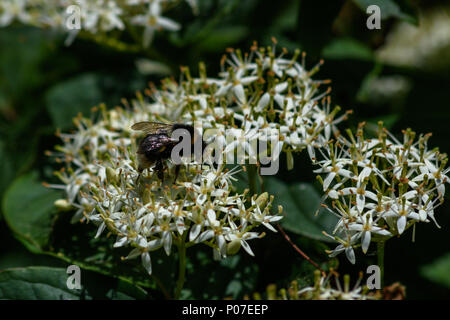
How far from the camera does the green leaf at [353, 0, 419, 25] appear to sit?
2031 mm

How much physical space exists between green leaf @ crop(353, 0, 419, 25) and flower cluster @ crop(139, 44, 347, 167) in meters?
0.31

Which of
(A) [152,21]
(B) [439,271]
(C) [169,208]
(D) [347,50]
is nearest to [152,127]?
(C) [169,208]

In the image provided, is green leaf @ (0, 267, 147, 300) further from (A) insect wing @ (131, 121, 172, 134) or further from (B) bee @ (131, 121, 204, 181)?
(A) insect wing @ (131, 121, 172, 134)

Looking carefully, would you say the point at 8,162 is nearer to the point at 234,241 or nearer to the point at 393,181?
the point at 234,241

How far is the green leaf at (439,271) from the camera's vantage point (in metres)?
2.38

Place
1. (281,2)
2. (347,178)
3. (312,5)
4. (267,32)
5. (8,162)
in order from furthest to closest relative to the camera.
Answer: (281,2) → (8,162) → (267,32) → (312,5) → (347,178)

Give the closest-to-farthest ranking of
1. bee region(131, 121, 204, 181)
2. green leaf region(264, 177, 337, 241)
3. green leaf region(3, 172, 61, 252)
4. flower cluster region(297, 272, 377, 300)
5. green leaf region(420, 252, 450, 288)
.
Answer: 1. flower cluster region(297, 272, 377, 300)
2. bee region(131, 121, 204, 181)
3. green leaf region(264, 177, 337, 241)
4. green leaf region(3, 172, 61, 252)
5. green leaf region(420, 252, 450, 288)

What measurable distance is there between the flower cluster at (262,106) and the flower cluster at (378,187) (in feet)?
0.37

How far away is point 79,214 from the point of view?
1935 mm

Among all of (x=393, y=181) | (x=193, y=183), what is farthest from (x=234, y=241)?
(x=393, y=181)

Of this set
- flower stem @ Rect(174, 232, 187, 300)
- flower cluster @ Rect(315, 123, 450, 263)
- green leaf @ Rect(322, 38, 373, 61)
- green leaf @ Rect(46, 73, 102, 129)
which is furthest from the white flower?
flower stem @ Rect(174, 232, 187, 300)

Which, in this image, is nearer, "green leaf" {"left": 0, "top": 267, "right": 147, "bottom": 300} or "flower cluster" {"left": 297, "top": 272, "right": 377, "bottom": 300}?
"flower cluster" {"left": 297, "top": 272, "right": 377, "bottom": 300}

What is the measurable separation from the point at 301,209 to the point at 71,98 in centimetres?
131

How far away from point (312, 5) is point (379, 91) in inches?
44.6
